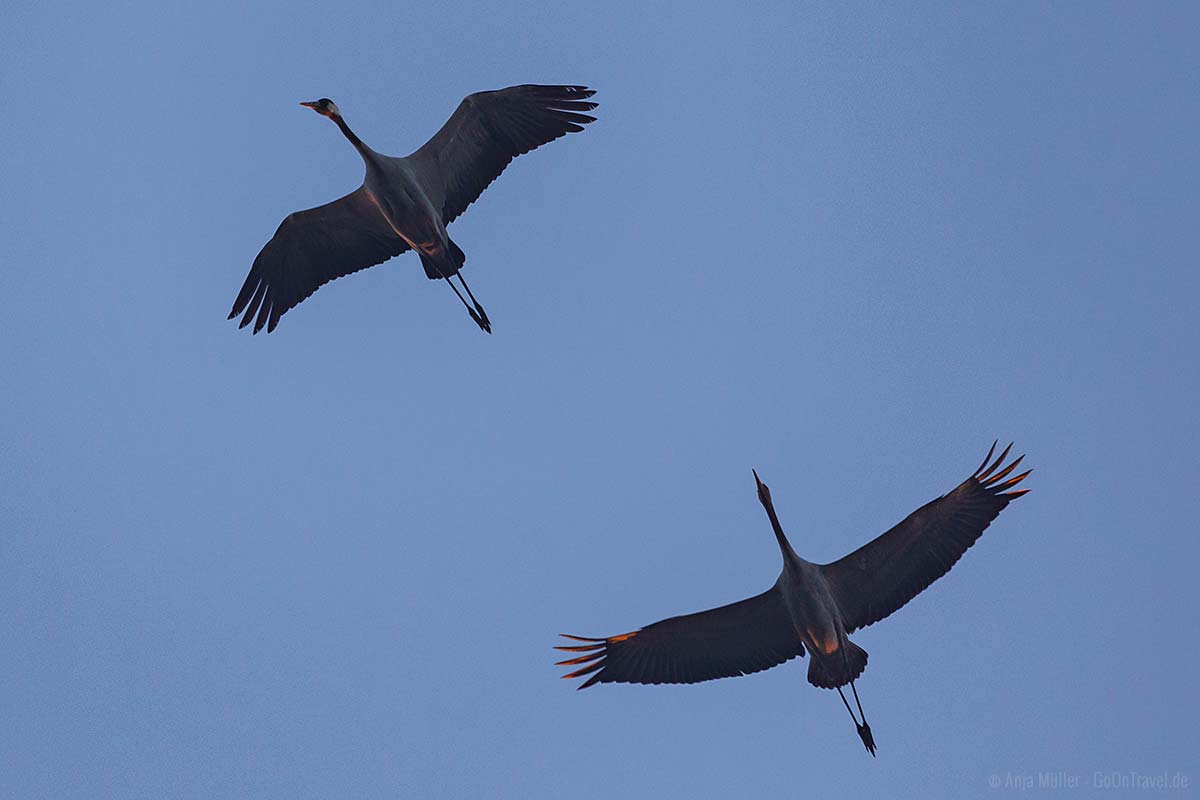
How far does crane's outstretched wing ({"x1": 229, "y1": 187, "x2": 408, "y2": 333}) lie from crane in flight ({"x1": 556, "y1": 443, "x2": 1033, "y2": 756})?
595 cm

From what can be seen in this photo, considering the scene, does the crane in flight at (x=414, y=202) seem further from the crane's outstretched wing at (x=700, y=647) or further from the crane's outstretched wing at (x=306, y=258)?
the crane's outstretched wing at (x=700, y=647)

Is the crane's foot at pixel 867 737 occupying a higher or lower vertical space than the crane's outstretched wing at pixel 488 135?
lower

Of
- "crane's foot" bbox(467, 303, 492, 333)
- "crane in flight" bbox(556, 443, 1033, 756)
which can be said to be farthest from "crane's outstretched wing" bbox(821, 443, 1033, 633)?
"crane's foot" bbox(467, 303, 492, 333)

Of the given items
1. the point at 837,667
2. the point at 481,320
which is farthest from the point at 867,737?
the point at 481,320

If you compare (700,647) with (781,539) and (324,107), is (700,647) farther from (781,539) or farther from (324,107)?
(324,107)

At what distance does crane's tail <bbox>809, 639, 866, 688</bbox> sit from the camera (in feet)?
54.6

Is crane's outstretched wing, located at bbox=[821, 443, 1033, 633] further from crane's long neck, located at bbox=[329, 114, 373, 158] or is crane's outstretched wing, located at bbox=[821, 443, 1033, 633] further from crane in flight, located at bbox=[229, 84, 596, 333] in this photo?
crane's long neck, located at bbox=[329, 114, 373, 158]

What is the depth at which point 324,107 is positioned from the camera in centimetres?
1836

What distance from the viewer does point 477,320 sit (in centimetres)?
1877

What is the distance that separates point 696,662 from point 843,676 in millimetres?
1690

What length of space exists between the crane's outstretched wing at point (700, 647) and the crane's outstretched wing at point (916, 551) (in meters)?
0.80

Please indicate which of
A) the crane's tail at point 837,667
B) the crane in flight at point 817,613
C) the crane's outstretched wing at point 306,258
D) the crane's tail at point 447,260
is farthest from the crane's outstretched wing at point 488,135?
the crane's tail at point 837,667

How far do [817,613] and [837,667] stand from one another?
27.5 inches

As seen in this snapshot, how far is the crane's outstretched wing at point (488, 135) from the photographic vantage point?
17922 mm
